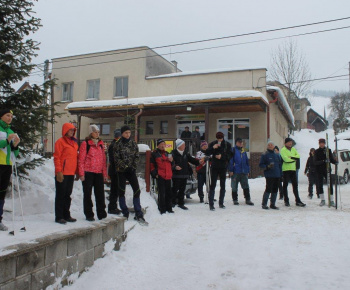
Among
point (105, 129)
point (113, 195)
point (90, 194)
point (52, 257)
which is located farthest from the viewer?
point (105, 129)

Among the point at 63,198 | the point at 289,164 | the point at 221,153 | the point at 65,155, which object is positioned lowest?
the point at 63,198

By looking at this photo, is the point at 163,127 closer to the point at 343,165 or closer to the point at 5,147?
the point at 343,165

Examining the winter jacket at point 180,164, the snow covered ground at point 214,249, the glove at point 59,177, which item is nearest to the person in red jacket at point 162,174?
the snow covered ground at point 214,249

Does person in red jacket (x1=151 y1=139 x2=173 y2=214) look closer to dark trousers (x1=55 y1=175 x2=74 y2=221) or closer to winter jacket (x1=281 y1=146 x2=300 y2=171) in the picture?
dark trousers (x1=55 y1=175 x2=74 y2=221)

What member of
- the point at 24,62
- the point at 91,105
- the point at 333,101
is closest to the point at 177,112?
the point at 91,105

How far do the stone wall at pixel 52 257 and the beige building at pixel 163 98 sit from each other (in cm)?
1060

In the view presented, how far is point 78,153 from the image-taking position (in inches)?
202

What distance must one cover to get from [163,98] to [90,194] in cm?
1240

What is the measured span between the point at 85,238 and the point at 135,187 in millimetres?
1860

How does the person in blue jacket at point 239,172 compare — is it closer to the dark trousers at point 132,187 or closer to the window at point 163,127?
the dark trousers at point 132,187

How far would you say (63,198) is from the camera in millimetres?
4668

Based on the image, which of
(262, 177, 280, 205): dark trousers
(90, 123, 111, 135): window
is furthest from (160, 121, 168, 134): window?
(262, 177, 280, 205): dark trousers

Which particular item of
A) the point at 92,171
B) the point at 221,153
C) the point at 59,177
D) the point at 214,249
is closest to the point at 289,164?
the point at 221,153

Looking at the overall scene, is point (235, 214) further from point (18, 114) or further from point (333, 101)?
point (333, 101)
